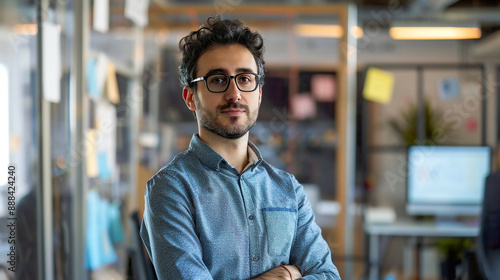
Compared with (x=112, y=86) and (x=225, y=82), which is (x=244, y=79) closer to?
(x=225, y=82)

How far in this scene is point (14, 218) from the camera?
4.82 feet

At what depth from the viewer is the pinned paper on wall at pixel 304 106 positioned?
142 inches

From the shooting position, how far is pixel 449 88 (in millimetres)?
3957

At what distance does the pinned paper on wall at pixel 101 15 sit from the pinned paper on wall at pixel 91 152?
48 cm

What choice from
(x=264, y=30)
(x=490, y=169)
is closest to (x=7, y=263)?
(x=264, y=30)

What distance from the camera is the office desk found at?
11.4 feet

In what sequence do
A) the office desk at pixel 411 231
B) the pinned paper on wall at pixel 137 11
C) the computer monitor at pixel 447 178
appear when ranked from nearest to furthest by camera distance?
the pinned paper on wall at pixel 137 11 → the office desk at pixel 411 231 → the computer monitor at pixel 447 178

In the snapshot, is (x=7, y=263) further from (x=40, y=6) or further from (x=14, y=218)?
(x=40, y=6)

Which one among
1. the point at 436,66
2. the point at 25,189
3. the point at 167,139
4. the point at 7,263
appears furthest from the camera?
the point at 436,66

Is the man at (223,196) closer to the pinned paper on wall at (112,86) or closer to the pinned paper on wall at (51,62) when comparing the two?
the pinned paper on wall at (51,62)

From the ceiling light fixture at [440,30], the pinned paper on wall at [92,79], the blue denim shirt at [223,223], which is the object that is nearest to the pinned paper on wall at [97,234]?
the pinned paper on wall at [92,79]

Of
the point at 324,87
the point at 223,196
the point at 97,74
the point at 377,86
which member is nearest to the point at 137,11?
the point at 97,74

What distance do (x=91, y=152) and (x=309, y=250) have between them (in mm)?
1451

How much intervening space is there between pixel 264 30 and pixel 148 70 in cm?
79
